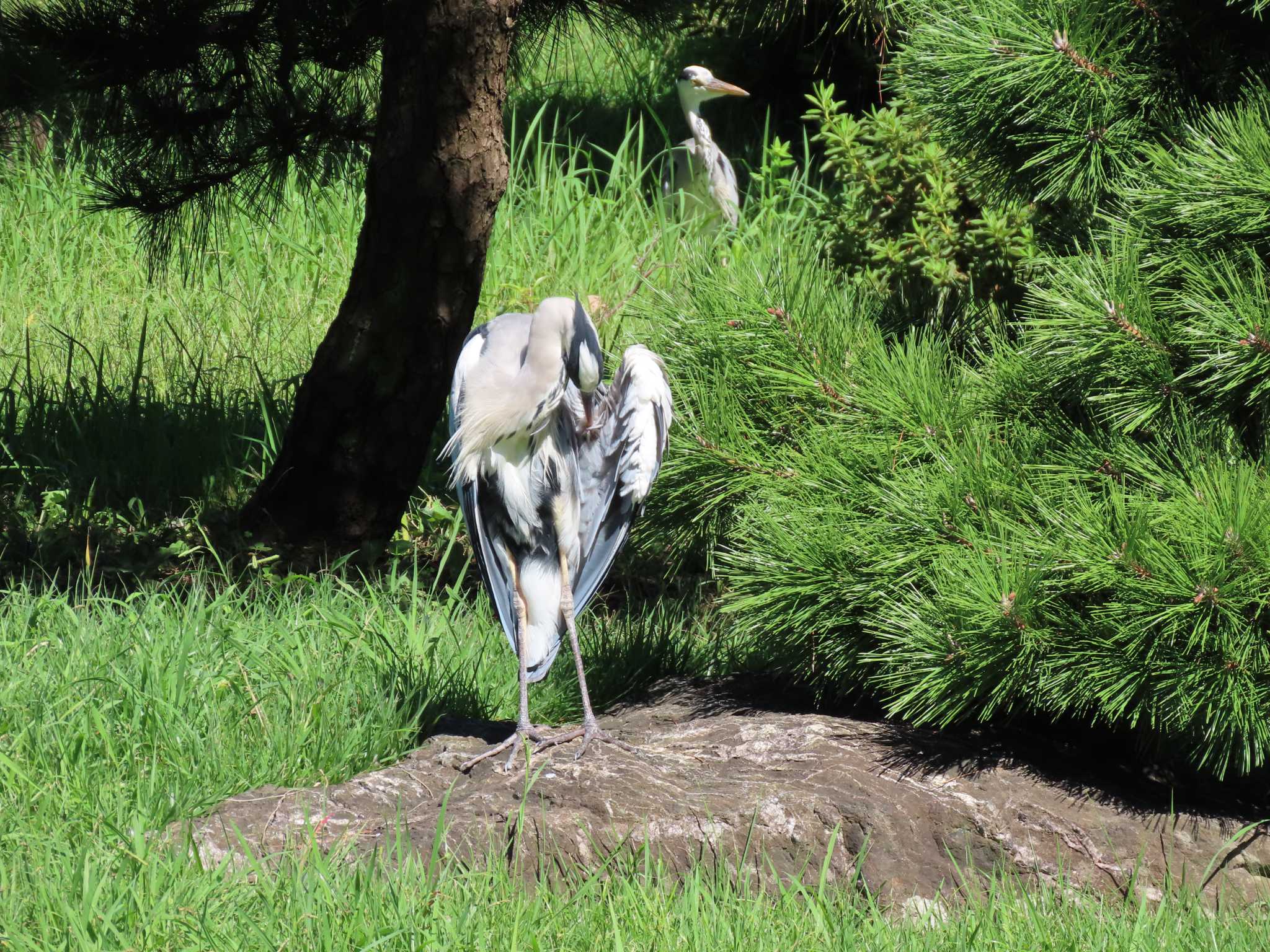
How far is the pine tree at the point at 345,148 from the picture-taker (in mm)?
3475

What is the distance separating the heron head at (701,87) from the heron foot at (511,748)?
5763mm

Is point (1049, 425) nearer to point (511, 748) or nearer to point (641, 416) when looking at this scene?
point (641, 416)

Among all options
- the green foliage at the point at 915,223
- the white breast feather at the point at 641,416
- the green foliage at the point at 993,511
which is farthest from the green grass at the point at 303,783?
the green foliage at the point at 915,223

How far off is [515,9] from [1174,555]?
2.24 m

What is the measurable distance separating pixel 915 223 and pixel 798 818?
1976 mm

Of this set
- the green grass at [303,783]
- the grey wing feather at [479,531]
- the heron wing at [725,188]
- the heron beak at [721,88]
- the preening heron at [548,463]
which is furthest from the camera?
the heron beak at [721,88]

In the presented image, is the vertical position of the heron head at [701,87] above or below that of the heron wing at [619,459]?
above

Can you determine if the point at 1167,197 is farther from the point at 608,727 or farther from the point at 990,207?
the point at 608,727

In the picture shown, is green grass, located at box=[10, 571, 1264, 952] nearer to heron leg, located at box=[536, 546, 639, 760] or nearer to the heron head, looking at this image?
heron leg, located at box=[536, 546, 639, 760]

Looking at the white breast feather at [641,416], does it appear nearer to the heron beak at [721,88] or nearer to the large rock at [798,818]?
the large rock at [798,818]

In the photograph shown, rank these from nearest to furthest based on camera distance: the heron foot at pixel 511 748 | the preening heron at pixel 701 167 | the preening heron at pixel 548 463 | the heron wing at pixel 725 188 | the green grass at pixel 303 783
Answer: the green grass at pixel 303 783 < the heron foot at pixel 511 748 < the preening heron at pixel 548 463 < the heron wing at pixel 725 188 < the preening heron at pixel 701 167

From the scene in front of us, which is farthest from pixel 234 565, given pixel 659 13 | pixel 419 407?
pixel 659 13

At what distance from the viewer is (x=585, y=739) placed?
2664mm

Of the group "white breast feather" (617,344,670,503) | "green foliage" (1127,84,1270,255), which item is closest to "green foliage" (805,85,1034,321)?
"green foliage" (1127,84,1270,255)
